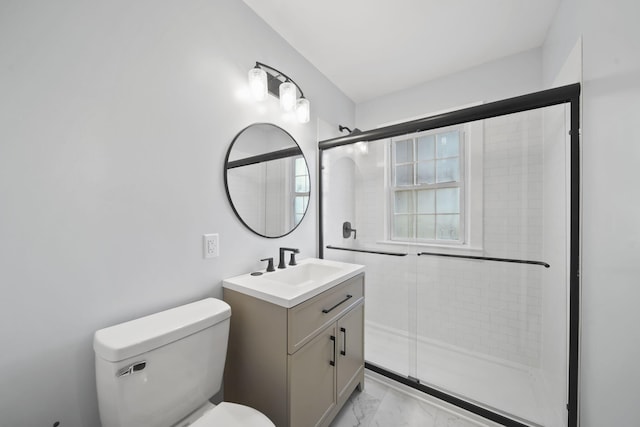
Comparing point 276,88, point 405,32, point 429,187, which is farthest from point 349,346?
point 405,32

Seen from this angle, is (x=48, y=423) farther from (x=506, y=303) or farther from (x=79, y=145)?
(x=506, y=303)

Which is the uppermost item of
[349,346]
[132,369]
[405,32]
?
[405,32]

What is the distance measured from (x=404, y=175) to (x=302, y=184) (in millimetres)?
849

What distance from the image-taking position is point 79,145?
0.84 metres

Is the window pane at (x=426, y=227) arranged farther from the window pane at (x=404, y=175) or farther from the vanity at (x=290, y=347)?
the vanity at (x=290, y=347)

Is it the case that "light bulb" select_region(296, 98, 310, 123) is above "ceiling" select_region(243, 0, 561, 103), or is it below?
below

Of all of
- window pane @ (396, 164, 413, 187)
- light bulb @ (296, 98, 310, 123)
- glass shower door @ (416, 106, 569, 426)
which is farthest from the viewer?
window pane @ (396, 164, 413, 187)

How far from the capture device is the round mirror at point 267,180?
4.47ft

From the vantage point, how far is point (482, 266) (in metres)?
1.70

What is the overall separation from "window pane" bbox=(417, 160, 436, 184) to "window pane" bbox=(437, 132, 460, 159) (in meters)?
0.09

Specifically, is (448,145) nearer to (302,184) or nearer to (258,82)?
(302,184)

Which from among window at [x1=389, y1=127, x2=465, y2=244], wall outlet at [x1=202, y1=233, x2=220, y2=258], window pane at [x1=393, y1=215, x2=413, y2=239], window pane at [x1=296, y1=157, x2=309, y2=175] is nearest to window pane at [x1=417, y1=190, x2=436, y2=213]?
window at [x1=389, y1=127, x2=465, y2=244]

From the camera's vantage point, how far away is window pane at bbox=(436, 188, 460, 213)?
1.80 meters

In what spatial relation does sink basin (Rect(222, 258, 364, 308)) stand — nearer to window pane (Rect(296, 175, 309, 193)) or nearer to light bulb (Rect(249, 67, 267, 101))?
window pane (Rect(296, 175, 309, 193))
